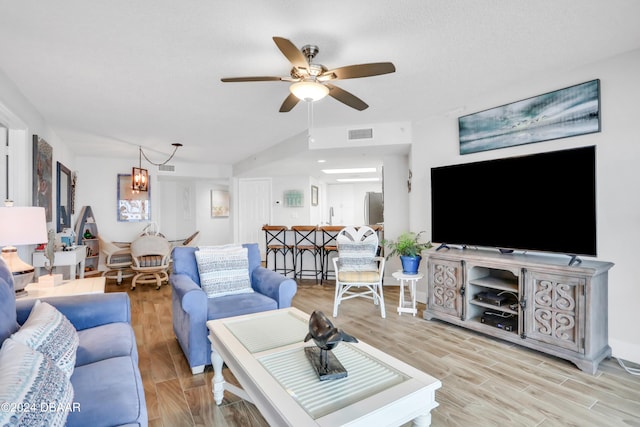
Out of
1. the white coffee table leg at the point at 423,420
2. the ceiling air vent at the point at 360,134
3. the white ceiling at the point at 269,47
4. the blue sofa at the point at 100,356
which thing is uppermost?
the white ceiling at the point at 269,47

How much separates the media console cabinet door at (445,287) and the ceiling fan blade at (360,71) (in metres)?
2.08

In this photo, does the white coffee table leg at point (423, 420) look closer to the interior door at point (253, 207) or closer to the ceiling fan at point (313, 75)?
the ceiling fan at point (313, 75)

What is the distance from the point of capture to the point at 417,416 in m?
1.29

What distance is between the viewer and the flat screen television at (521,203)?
2.53 meters

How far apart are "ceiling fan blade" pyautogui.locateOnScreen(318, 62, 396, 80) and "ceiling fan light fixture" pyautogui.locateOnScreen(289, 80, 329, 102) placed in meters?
0.08

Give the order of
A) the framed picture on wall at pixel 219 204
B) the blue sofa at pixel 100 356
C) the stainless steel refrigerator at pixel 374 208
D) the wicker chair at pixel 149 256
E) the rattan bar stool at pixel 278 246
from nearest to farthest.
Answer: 1. the blue sofa at pixel 100 356
2. the wicker chair at pixel 149 256
3. the rattan bar stool at pixel 278 246
4. the stainless steel refrigerator at pixel 374 208
5. the framed picture on wall at pixel 219 204

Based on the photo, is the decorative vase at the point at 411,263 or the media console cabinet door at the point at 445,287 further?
the decorative vase at the point at 411,263

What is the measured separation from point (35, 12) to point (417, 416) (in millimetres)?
3050

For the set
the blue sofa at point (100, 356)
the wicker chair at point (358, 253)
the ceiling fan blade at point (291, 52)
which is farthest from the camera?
the wicker chair at point (358, 253)

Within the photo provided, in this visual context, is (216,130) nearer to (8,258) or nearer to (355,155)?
(355,155)

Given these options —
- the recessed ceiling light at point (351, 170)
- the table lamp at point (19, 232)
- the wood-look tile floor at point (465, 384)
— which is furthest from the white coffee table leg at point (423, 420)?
the recessed ceiling light at point (351, 170)

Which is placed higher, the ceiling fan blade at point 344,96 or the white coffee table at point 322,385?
the ceiling fan blade at point 344,96

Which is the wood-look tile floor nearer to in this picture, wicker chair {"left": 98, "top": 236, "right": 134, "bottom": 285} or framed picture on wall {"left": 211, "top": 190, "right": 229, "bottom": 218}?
wicker chair {"left": 98, "top": 236, "right": 134, "bottom": 285}

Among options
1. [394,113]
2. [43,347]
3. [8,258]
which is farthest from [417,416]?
[394,113]
